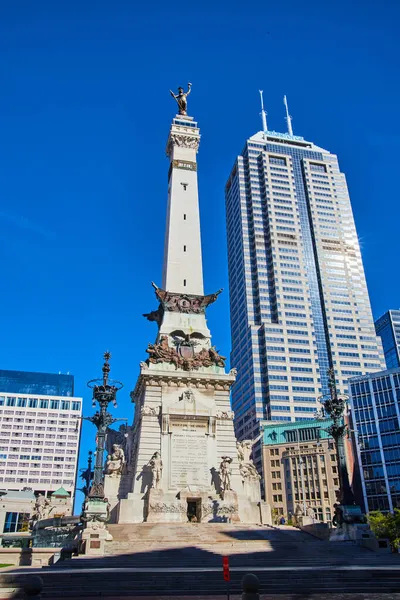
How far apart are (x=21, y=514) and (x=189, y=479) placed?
177 ft

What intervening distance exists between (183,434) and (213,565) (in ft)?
48.1

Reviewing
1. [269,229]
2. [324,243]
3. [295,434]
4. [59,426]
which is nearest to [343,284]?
[324,243]

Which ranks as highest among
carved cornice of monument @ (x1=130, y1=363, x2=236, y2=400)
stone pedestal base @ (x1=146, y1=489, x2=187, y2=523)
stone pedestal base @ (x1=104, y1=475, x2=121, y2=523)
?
carved cornice of monument @ (x1=130, y1=363, x2=236, y2=400)

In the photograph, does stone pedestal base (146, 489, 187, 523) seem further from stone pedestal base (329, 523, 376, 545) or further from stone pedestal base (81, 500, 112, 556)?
stone pedestal base (329, 523, 376, 545)

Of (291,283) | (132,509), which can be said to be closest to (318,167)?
(291,283)

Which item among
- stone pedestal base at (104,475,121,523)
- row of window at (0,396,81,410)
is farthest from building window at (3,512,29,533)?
row of window at (0,396,81,410)

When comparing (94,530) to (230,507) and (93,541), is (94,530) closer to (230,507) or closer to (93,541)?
(93,541)

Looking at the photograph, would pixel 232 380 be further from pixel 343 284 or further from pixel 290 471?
pixel 343 284

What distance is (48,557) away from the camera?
22.2 meters

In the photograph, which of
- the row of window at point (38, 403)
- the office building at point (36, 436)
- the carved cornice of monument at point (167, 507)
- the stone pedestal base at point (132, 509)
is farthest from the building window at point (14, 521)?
the row of window at point (38, 403)

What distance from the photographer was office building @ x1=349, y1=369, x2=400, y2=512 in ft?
250

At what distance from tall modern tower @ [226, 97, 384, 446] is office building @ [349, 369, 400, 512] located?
50.5ft

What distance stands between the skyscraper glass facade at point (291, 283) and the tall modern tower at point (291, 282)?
9.2 inches

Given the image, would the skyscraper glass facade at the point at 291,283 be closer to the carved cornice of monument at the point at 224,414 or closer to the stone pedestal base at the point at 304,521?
the carved cornice of monument at the point at 224,414
